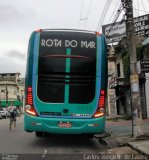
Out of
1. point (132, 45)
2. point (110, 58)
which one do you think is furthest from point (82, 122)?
point (110, 58)

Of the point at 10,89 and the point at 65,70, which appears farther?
the point at 10,89

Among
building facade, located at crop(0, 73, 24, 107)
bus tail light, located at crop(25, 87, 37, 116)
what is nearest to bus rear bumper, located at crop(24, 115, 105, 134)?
bus tail light, located at crop(25, 87, 37, 116)

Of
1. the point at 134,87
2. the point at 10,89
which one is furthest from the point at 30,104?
the point at 10,89

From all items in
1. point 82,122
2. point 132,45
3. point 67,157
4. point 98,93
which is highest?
point 132,45

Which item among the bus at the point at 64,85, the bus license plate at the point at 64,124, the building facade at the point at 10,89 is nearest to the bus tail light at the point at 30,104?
the bus at the point at 64,85

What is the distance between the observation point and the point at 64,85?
13.3 meters

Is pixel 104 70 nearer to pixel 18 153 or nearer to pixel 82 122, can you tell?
pixel 82 122

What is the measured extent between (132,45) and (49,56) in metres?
3.54

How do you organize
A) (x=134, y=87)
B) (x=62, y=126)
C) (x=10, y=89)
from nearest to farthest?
(x=62, y=126)
(x=134, y=87)
(x=10, y=89)

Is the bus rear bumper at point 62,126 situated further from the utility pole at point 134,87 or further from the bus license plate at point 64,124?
the utility pole at point 134,87

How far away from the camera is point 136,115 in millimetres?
14570

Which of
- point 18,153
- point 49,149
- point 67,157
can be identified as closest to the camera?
point 67,157

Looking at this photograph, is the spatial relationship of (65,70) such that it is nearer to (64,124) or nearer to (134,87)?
(64,124)

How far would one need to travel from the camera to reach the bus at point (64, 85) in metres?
13.1
